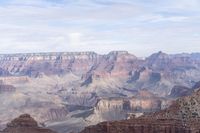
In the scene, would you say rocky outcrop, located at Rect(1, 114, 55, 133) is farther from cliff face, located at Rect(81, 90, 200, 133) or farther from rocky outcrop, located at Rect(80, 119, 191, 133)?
cliff face, located at Rect(81, 90, 200, 133)

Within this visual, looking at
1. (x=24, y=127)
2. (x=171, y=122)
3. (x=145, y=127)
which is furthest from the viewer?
(x=24, y=127)

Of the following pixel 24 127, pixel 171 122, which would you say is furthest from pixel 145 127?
pixel 24 127

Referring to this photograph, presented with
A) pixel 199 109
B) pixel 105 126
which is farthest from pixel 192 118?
pixel 105 126

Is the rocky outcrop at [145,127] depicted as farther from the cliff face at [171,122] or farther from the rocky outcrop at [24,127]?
the rocky outcrop at [24,127]

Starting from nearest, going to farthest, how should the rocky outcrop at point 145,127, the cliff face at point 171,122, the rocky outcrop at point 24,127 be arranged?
1. the cliff face at point 171,122
2. the rocky outcrop at point 145,127
3. the rocky outcrop at point 24,127

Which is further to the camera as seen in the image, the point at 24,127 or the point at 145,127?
the point at 24,127

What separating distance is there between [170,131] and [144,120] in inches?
289

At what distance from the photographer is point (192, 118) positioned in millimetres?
90812

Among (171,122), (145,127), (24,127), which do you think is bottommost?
(24,127)

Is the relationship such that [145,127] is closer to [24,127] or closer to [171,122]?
[171,122]

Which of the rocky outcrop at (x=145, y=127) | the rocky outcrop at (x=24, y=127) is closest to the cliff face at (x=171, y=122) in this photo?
the rocky outcrop at (x=145, y=127)

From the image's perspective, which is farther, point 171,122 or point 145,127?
point 145,127

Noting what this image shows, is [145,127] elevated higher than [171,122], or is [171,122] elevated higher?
[171,122]

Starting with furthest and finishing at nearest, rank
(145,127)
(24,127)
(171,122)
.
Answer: (24,127) < (145,127) < (171,122)
